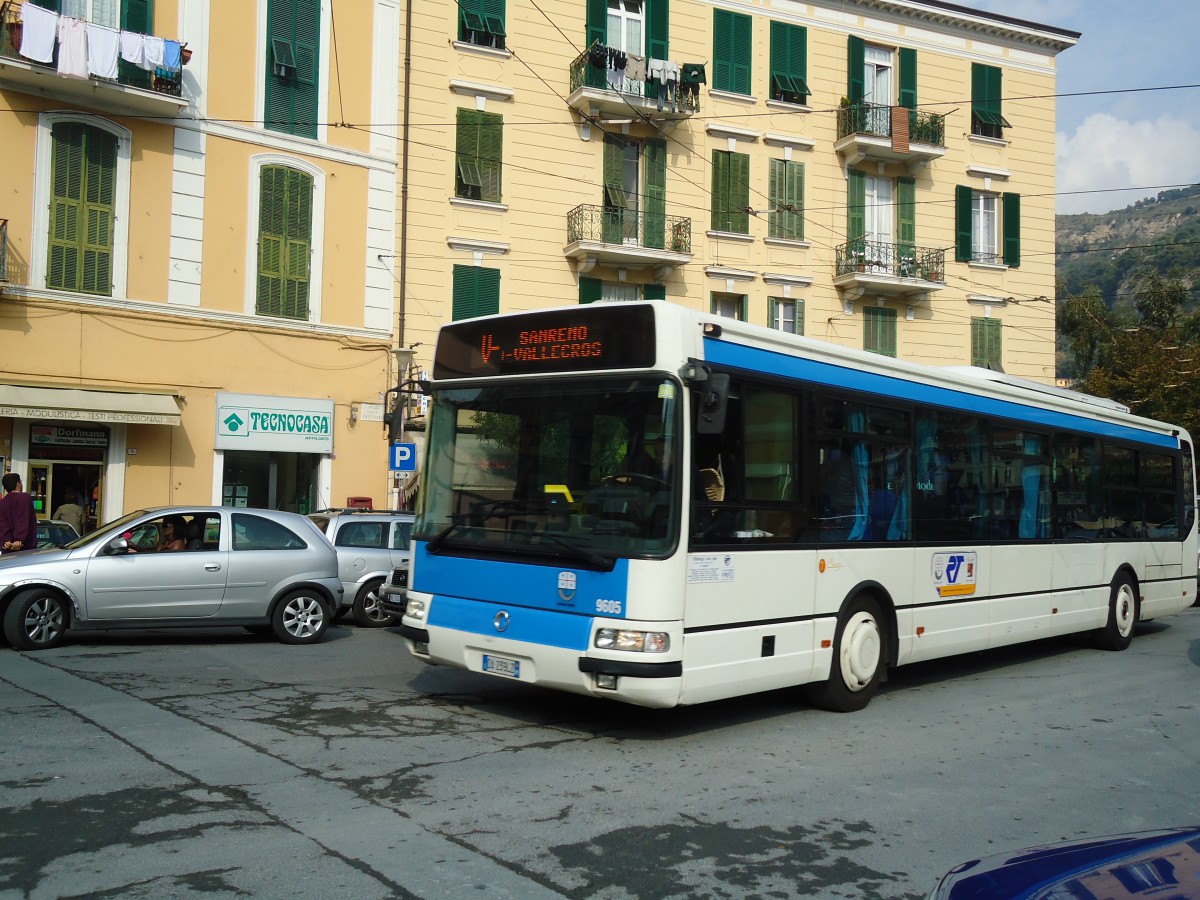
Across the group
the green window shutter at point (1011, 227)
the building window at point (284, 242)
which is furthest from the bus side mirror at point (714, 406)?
the green window shutter at point (1011, 227)

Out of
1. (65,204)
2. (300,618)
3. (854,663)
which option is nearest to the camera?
(854,663)

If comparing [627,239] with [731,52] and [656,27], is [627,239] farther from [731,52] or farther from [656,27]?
[731,52]

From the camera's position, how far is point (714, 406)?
708cm

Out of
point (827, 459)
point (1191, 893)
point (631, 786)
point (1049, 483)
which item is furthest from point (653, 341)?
point (1049, 483)

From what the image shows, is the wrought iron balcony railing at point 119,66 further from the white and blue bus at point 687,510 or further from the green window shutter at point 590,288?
the white and blue bus at point 687,510

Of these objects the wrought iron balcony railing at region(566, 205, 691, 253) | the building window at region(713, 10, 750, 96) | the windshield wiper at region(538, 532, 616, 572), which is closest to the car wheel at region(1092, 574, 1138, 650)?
the windshield wiper at region(538, 532, 616, 572)

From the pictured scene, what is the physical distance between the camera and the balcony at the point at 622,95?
24.6 metres

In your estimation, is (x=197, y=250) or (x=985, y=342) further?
(x=985, y=342)

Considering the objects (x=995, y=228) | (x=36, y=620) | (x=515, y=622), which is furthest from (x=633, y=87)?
(x=515, y=622)

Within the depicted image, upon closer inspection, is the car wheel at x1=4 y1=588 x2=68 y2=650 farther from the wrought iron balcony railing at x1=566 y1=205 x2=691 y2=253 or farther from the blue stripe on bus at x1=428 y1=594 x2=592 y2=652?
the wrought iron balcony railing at x1=566 y1=205 x2=691 y2=253

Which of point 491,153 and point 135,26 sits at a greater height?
point 135,26

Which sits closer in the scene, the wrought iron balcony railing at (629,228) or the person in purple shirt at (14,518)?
the person in purple shirt at (14,518)

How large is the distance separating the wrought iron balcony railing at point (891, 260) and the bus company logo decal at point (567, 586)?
2187 centimetres

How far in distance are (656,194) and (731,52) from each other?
423 centimetres
